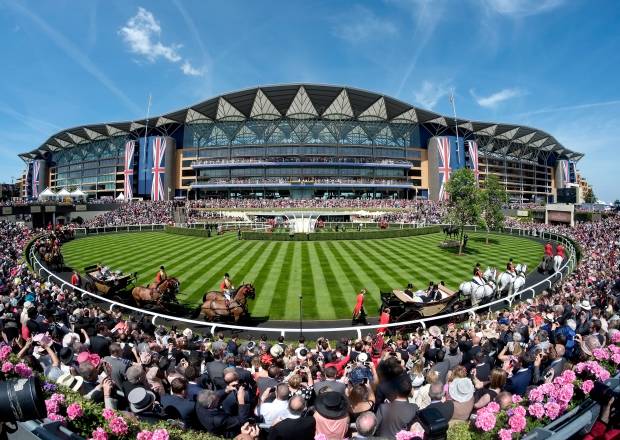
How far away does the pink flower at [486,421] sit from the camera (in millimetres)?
4117

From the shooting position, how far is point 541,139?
406ft

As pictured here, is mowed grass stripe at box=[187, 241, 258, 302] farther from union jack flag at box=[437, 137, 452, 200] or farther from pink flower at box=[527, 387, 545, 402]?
union jack flag at box=[437, 137, 452, 200]

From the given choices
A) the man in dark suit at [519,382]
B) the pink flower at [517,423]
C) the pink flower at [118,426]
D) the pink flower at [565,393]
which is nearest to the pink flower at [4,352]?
the pink flower at [118,426]

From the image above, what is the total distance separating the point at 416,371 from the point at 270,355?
12.9 ft

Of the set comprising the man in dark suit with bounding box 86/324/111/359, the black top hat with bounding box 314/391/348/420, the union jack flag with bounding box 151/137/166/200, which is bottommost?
the man in dark suit with bounding box 86/324/111/359

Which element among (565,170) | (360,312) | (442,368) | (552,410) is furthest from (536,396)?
(565,170)

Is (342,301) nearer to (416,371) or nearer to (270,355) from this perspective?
(270,355)

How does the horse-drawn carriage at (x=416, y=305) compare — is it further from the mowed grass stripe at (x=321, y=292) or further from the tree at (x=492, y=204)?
the tree at (x=492, y=204)

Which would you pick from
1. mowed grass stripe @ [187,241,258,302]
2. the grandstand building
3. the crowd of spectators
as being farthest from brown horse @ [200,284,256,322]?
the grandstand building

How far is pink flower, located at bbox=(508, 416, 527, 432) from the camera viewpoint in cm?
405

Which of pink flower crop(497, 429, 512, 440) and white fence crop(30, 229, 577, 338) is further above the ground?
pink flower crop(497, 429, 512, 440)

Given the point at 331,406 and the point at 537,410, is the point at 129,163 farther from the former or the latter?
the point at 537,410

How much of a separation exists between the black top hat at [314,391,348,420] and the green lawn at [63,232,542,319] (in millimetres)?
11835

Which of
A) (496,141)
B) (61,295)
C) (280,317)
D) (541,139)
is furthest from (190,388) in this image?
(541,139)
